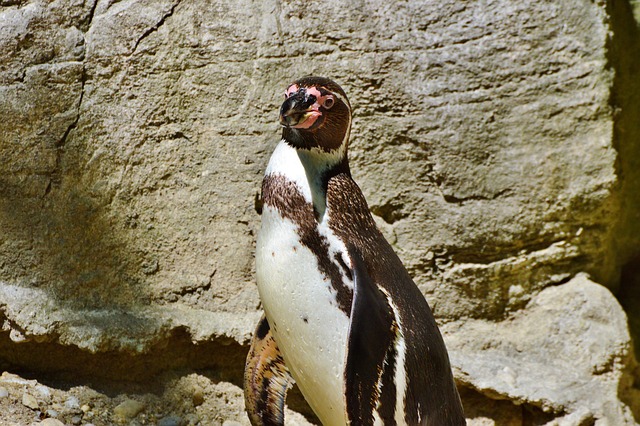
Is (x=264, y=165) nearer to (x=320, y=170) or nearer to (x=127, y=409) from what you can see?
(x=320, y=170)

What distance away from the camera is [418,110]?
2633 millimetres

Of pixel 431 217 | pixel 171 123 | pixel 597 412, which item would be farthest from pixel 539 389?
pixel 171 123

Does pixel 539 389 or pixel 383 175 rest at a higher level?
pixel 383 175

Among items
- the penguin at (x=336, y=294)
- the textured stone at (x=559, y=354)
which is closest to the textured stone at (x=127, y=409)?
the penguin at (x=336, y=294)

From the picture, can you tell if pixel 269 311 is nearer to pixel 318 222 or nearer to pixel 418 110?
pixel 318 222

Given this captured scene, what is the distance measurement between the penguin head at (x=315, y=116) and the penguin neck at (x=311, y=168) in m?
0.02

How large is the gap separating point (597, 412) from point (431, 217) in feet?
2.76

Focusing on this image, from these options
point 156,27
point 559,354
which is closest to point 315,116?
point 156,27

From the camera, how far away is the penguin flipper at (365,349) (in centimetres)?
175

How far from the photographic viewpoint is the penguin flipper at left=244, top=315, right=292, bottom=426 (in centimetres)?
211

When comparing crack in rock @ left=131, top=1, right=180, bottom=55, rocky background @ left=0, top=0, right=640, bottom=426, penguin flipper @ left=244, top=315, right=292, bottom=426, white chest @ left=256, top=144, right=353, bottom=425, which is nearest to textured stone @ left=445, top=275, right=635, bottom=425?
rocky background @ left=0, top=0, right=640, bottom=426

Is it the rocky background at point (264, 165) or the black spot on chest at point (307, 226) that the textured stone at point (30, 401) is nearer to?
the rocky background at point (264, 165)

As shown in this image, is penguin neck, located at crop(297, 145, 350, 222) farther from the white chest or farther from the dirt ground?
the dirt ground

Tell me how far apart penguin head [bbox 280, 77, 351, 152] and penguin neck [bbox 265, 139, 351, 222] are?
0.05ft
